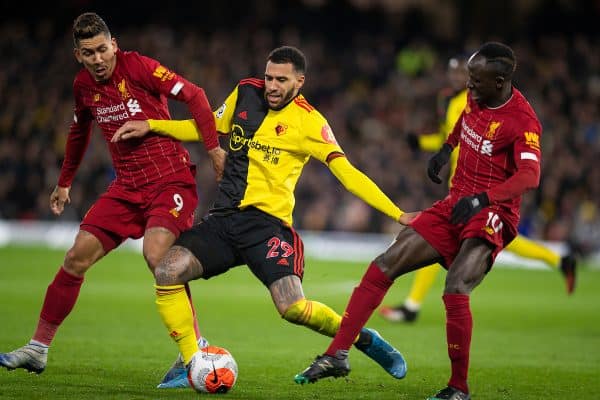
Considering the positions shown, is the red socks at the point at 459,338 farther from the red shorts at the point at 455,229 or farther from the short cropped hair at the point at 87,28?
the short cropped hair at the point at 87,28

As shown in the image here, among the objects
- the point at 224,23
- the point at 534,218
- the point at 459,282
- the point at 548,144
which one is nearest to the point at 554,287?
the point at 534,218

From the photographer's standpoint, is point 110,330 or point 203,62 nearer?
point 110,330

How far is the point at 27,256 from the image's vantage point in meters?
18.9

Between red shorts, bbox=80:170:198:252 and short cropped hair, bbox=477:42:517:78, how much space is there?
7.72 ft

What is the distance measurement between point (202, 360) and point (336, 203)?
15343mm

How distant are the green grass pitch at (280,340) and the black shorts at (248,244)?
0.84 metres

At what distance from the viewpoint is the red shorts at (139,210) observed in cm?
718

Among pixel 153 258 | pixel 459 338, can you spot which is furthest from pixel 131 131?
pixel 459 338

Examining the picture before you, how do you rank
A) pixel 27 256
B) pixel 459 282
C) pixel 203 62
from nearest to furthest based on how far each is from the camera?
1. pixel 459 282
2. pixel 27 256
3. pixel 203 62

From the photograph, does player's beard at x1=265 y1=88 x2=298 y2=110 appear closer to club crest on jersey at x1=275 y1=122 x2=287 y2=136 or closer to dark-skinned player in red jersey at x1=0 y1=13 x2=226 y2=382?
club crest on jersey at x1=275 y1=122 x2=287 y2=136

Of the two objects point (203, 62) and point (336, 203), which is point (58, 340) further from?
point (203, 62)

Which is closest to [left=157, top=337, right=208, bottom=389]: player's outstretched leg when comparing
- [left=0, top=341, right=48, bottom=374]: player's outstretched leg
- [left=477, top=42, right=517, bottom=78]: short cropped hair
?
[left=0, top=341, right=48, bottom=374]: player's outstretched leg

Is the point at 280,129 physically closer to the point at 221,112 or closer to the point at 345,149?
the point at 221,112

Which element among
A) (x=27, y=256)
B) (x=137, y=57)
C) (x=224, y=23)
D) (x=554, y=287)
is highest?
(x=224, y=23)
